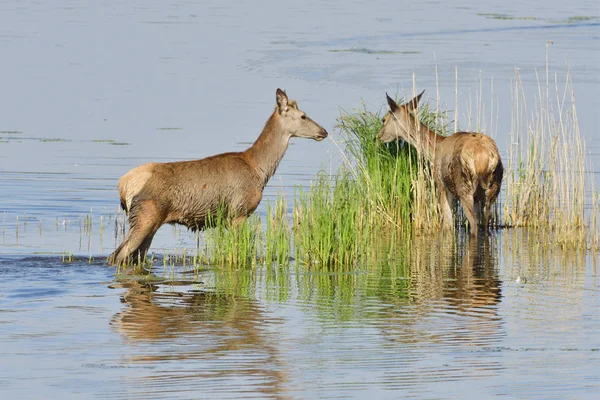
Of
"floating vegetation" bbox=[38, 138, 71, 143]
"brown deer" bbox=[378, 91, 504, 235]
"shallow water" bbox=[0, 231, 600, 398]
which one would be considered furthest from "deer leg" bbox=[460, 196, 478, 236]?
"floating vegetation" bbox=[38, 138, 71, 143]

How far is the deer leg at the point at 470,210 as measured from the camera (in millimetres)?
16516

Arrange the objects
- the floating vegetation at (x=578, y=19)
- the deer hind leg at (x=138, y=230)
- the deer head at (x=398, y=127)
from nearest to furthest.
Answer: the deer hind leg at (x=138, y=230), the deer head at (x=398, y=127), the floating vegetation at (x=578, y=19)

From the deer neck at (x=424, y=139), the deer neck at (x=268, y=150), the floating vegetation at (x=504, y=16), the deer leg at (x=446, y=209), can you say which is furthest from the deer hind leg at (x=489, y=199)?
the floating vegetation at (x=504, y=16)

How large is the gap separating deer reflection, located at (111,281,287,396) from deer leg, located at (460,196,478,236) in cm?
548

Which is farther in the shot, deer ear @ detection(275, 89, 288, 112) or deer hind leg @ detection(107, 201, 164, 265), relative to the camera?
deer ear @ detection(275, 89, 288, 112)

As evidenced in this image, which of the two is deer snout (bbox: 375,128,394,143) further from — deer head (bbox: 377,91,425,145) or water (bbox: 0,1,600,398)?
water (bbox: 0,1,600,398)

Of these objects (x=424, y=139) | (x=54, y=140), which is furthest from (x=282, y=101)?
(x=54, y=140)

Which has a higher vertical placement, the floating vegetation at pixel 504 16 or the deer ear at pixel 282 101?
the floating vegetation at pixel 504 16

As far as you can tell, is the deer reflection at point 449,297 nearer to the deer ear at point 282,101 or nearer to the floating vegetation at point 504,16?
the deer ear at point 282,101

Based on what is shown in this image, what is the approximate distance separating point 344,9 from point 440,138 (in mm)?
32556

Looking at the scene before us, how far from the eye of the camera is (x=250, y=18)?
4412 cm

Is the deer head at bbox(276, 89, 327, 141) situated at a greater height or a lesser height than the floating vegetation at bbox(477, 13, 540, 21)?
lesser

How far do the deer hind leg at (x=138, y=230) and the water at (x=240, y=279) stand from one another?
362 mm

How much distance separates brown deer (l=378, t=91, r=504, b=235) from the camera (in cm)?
1627
